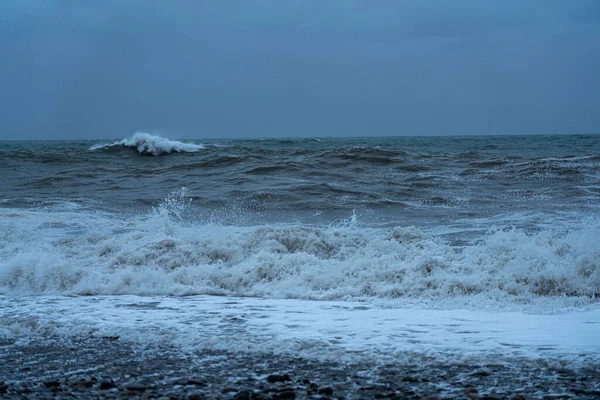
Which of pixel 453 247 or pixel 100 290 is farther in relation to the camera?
pixel 453 247

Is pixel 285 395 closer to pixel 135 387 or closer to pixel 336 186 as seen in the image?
pixel 135 387

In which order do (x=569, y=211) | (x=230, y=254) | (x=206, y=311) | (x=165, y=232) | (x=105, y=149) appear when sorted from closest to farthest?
(x=206, y=311) → (x=230, y=254) → (x=165, y=232) → (x=569, y=211) → (x=105, y=149)

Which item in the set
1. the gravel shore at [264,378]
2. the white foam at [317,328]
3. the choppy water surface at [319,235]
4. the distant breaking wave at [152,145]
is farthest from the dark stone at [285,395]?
the distant breaking wave at [152,145]

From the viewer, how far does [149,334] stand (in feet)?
13.5

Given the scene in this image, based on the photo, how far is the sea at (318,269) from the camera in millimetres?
4043

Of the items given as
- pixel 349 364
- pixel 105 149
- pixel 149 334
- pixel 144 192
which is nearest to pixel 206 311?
pixel 149 334

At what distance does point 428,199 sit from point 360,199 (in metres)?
1.30

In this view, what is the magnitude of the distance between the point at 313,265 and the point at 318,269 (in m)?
0.32

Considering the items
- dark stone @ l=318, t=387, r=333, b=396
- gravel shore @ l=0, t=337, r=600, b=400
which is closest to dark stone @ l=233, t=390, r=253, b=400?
gravel shore @ l=0, t=337, r=600, b=400

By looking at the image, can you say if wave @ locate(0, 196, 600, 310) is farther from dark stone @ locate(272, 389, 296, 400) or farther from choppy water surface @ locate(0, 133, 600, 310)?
dark stone @ locate(272, 389, 296, 400)

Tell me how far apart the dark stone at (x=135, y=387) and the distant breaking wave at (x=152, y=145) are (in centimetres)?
2224

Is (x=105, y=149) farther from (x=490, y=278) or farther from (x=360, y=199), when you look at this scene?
(x=490, y=278)

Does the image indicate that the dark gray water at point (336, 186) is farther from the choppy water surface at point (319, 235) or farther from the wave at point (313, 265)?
the wave at point (313, 265)

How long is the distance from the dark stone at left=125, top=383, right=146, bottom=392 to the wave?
2503 millimetres
